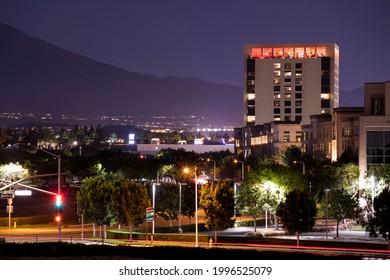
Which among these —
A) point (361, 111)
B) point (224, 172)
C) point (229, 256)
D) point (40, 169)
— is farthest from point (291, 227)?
point (224, 172)

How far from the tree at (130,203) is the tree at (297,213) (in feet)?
45.3

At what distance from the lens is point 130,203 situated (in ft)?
274

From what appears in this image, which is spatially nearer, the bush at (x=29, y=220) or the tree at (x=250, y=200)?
the tree at (x=250, y=200)

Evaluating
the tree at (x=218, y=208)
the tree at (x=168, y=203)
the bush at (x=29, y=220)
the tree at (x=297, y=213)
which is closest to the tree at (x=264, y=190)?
the tree at (x=218, y=208)

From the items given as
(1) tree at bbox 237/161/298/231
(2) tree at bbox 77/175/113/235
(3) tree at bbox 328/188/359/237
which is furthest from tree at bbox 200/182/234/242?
(3) tree at bbox 328/188/359/237

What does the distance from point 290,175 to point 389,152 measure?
12.4 meters

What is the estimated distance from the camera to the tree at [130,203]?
8331cm

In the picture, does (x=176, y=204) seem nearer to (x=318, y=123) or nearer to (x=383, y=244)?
(x=383, y=244)

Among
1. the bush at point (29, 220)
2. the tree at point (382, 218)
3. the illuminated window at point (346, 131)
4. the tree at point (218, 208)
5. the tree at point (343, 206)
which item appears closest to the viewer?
the tree at point (382, 218)

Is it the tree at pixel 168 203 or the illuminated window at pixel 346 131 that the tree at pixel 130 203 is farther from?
the illuminated window at pixel 346 131

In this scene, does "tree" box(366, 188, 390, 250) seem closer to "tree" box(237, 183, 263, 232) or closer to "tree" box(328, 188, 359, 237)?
"tree" box(328, 188, 359, 237)

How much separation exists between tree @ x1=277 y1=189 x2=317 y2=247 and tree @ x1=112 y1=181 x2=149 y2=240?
13.8 m

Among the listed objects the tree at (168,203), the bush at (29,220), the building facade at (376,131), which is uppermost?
the building facade at (376,131)

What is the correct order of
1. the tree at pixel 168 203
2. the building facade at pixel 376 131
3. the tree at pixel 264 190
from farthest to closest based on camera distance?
1. the tree at pixel 168 203
2. the building facade at pixel 376 131
3. the tree at pixel 264 190
